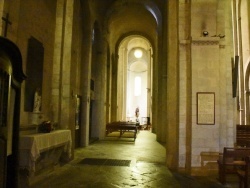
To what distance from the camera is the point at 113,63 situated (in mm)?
21688

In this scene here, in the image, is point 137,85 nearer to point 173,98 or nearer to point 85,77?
point 85,77

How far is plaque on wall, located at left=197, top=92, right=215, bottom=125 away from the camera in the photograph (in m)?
6.79

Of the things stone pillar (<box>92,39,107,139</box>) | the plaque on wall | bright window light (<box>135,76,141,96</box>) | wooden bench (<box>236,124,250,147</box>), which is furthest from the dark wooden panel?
bright window light (<box>135,76,141,96</box>)

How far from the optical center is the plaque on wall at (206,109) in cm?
679

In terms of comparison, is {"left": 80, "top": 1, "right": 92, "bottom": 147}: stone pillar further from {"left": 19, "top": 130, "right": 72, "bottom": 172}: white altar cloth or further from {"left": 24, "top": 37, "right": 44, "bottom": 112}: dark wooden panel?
{"left": 19, "top": 130, "right": 72, "bottom": 172}: white altar cloth

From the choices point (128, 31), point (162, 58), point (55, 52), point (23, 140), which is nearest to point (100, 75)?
point (162, 58)

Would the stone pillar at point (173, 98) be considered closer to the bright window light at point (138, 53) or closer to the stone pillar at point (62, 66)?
the stone pillar at point (62, 66)

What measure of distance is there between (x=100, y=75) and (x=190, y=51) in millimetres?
8660

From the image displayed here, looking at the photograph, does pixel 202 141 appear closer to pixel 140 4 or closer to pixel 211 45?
pixel 211 45

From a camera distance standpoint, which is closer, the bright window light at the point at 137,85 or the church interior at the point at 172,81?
the church interior at the point at 172,81

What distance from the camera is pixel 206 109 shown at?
6.80 m

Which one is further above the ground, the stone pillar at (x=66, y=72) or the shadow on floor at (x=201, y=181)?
the stone pillar at (x=66, y=72)

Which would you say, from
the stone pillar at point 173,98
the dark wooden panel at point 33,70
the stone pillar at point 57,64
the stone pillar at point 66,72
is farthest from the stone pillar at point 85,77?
the stone pillar at point 173,98

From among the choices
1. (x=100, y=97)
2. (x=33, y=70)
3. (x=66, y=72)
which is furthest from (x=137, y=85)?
(x=33, y=70)
